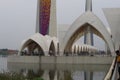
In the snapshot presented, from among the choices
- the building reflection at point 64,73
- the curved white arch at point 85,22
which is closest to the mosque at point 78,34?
the curved white arch at point 85,22

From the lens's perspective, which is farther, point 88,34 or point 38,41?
point 88,34

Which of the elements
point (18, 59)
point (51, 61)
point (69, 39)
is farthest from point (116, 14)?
point (18, 59)

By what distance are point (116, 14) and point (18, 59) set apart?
47.0 ft

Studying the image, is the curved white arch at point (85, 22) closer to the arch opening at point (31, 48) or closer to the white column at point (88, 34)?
the white column at point (88, 34)

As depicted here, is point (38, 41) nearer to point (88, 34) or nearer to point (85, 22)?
point (85, 22)

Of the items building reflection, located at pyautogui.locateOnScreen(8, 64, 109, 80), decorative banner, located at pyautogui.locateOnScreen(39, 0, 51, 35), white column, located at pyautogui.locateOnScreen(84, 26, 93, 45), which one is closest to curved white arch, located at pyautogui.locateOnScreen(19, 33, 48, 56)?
white column, located at pyautogui.locateOnScreen(84, 26, 93, 45)

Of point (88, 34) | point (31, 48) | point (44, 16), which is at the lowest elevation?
point (31, 48)

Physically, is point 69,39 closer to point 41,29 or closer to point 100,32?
point 100,32

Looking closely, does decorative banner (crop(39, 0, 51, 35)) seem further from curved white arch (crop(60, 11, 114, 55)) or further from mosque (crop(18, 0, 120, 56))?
curved white arch (crop(60, 11, 114, 55))

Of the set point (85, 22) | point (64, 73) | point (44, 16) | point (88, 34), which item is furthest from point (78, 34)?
point (64, 73)

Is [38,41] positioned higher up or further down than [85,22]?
further down

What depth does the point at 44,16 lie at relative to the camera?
198 ft

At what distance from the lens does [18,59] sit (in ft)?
142

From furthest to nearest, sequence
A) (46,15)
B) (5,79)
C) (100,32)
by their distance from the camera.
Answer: (46,15), (100,32), (5,79)
